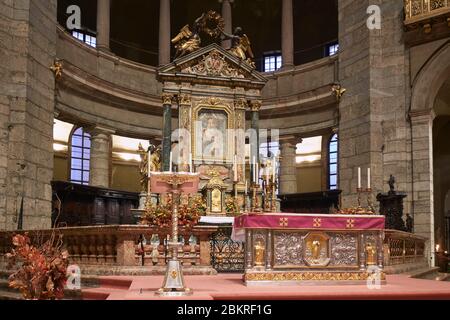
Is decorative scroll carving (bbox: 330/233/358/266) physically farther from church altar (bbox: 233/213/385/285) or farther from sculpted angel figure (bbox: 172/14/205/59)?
sculpted angel figure (bbox: 172/14/205/59)

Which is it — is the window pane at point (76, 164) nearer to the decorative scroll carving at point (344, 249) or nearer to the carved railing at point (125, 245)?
the carved railing at point (125, 245)

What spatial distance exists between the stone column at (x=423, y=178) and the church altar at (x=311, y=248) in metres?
8.30

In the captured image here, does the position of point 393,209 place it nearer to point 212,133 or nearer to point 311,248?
point 212,133

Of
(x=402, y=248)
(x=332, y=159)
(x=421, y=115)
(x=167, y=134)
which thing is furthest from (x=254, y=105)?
(x=332, y=159)

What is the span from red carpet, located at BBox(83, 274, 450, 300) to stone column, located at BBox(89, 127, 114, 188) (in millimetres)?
12439

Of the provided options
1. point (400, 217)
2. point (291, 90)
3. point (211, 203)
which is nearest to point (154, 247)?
point (211, 203)

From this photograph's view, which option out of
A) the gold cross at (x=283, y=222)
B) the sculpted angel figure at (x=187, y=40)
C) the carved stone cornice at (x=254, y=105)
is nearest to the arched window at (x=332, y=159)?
the carved stone cornice at (x=254, y=105)

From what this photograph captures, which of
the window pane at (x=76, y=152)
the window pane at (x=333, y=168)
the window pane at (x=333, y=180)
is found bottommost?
the window pane at (x=333, y=180)

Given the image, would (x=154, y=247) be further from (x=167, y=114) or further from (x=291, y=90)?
(x=291, y=90)

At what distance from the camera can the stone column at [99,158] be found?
2078 centimetres

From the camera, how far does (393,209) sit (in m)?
15.6

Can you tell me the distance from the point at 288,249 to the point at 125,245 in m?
2.72

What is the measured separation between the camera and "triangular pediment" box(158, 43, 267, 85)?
16.8 meters

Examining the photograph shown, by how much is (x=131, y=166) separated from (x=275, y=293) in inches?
778
